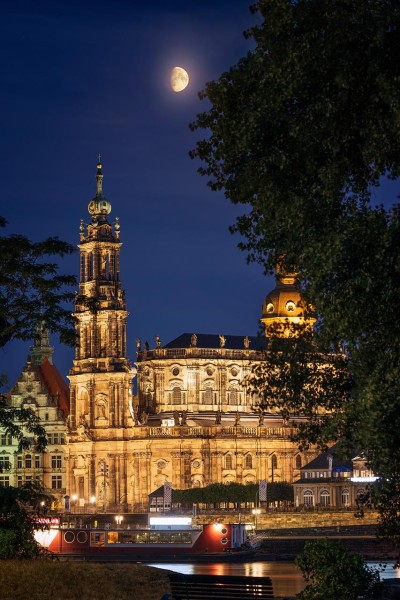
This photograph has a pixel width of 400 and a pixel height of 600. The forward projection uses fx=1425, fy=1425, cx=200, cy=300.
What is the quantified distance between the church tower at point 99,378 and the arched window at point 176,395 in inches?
237

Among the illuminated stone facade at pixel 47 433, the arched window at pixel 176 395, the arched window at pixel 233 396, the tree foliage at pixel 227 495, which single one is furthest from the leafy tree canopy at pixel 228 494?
the illuminated stone facade at pixel 47 433

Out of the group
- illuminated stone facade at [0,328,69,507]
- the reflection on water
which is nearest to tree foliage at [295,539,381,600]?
the reflection on water

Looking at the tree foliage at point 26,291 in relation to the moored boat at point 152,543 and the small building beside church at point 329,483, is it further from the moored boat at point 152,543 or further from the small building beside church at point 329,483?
the small building beside church at point 329,483

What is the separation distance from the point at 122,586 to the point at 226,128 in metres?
17.7

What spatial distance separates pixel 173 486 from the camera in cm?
13812

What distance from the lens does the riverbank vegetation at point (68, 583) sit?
123 feet

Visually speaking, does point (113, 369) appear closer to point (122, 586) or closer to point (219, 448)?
point (219, 448)

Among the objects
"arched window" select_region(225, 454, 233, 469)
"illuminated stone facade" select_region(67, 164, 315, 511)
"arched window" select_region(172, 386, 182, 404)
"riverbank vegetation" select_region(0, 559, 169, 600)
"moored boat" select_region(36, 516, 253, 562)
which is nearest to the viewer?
"riverbank vegetation" select_region(0, 559, 169, 600)

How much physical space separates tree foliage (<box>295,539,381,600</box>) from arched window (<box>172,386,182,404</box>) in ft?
386

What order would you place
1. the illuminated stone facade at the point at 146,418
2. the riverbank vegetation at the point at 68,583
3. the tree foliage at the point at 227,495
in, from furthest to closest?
the illuminated stone facade at the point at 146,418
the tree foliage at the point at 227,495
the riverbank vegetation at the point at 68,583

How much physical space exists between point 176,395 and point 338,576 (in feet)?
388

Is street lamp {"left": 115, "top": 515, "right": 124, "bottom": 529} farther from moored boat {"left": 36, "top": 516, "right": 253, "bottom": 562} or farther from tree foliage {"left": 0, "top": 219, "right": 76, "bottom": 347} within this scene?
tree foliage {"left": 0, "top": 219, "right": 76, "bottom": 347}

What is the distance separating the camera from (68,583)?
39625 millimetres

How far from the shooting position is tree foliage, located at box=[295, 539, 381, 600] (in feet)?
94.0
